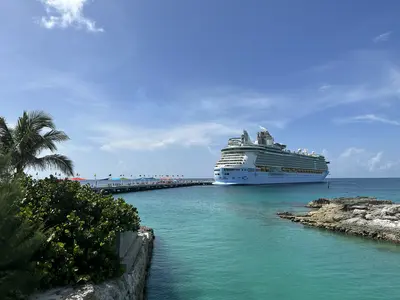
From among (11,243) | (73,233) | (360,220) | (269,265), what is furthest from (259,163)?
(11,243)

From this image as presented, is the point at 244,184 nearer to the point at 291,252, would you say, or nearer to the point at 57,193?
the point at 291,252

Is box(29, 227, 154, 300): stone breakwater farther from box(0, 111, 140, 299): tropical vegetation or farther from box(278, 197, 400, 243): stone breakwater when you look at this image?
box(278, 197, 400, 243): stone breakwater

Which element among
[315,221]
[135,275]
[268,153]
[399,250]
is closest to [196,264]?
[135,275]

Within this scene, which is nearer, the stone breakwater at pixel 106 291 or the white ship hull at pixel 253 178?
the stone breakwater at pixel 106 291

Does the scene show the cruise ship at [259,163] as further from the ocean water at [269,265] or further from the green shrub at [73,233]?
the green shrub at [73,233]

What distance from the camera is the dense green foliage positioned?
3934mm

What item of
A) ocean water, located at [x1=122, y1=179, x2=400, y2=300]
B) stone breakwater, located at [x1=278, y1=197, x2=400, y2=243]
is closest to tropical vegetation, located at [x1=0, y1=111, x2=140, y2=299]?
ocean water, located at [x1=122, y1=179, x2=400, y2=300]

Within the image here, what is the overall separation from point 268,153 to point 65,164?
2964 inches

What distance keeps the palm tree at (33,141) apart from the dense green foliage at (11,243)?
9.92m

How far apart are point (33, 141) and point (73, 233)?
880 cm

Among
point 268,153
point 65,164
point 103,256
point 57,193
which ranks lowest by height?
point 103,256

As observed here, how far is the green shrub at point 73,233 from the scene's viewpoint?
5.98 metres

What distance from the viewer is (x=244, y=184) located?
8038 centimetres

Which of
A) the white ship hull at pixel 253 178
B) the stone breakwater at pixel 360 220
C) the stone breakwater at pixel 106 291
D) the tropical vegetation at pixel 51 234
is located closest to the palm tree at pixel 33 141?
the tropical vegetation at pixel 51 234
